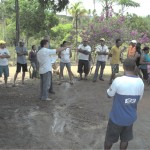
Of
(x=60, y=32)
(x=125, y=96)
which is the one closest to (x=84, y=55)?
(x=125, y=96)

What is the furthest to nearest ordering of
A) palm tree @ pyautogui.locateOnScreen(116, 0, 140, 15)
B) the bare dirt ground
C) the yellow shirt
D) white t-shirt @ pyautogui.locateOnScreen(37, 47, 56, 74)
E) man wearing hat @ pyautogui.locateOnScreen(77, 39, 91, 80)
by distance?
palm tree @ pyautogui.locateOnScreen(116, 0, 140, 15)
man wearing hat @ pyautogui.locateOnScreen(77, 39, 91, 80)
the yellow shirt
white t-shirt @ pyautogui.locateOnScreen(37, 47, 56, 74)
the bare dirt ground

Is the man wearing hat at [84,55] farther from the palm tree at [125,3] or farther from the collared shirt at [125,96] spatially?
the palm tree at [125,3]

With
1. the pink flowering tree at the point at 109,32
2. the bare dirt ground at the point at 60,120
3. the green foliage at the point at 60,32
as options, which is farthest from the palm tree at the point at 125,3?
the bare dirt ground at the point at 60,120

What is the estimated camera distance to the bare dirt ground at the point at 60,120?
6.38 meters

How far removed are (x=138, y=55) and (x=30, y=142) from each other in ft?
24.6

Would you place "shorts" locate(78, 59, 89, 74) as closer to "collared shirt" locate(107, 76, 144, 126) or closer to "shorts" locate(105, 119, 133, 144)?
"shorts" locate(105, 119, 133, 144)

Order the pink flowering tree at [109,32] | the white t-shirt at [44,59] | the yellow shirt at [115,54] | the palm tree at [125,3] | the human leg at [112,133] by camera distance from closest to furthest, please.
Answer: the human leg at [112,133]
the white t-shirt at [44,59]
the yellow shirt at [115,54]
the pink flowering tree at [109,32]
the palm tree at [125,3]

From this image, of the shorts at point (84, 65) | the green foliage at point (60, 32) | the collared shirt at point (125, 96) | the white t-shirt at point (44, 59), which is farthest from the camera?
the green foliage at point (60, 32)

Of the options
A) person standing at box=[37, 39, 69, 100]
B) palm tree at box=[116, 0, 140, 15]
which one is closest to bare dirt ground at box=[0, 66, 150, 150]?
person standing at box=[37, 39, 69, 100]

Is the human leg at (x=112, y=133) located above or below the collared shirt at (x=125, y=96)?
below

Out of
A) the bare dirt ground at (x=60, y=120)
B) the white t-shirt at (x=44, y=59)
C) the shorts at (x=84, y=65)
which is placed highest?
the white t-shirt at (x=44, y=59)

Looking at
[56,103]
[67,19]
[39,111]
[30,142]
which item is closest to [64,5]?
[56,103]

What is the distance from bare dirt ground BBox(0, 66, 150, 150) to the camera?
6.38 m

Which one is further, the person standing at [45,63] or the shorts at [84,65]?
the shorts at [84,65]
